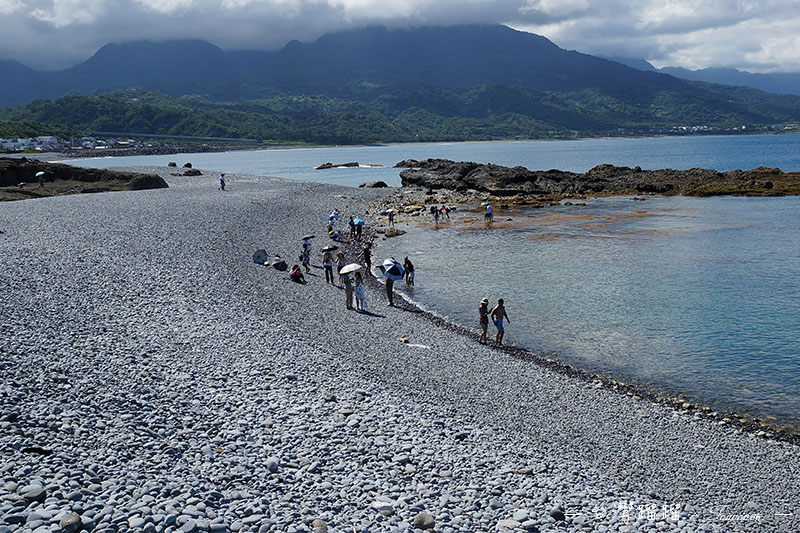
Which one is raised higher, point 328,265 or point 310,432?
point 328,265

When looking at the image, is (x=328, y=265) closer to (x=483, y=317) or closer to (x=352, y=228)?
(x=483, y=317)

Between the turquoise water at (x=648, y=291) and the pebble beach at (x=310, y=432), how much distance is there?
2626 millimetres

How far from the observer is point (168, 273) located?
24828 mm

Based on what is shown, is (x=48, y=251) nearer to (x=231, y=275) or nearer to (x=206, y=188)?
(x=231, y=275)

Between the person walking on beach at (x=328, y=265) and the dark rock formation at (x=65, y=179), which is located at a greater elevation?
the dark rock formation at (x=65, y=179)

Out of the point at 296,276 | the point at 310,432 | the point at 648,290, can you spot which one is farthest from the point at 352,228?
the point at 310,432

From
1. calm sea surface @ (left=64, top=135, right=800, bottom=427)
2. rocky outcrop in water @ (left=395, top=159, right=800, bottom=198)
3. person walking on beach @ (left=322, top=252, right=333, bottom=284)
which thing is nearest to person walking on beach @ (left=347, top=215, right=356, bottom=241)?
calm sea surface @ (left=64, top=135, right=800, bottom=427)

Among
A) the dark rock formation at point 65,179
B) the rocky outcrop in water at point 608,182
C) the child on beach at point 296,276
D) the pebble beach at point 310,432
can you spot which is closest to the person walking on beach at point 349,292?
the pebble beach at point 310,432

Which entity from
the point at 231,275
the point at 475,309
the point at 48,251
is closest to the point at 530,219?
the point at 475,309

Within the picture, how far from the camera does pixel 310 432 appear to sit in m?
12.4

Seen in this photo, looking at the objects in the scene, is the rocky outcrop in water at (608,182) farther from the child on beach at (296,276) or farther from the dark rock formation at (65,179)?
the child on beach at (296,276)

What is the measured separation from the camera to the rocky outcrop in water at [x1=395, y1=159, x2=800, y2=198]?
228ft

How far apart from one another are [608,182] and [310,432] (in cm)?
7281

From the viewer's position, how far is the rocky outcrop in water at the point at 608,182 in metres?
69.6
